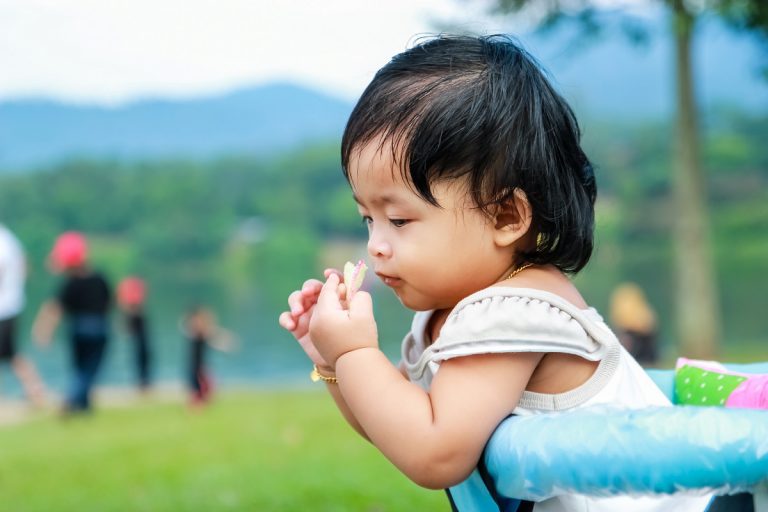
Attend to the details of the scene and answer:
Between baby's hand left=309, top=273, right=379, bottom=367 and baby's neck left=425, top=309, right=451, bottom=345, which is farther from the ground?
baby's hand left=309, top=273, right=379, bottom=367

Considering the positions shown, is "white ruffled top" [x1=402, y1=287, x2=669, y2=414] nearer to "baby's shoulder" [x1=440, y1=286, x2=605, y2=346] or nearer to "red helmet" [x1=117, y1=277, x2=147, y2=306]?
"baby's shoulder" [x1=440, y1=286, x2=605, y2=346]

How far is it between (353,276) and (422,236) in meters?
0.17

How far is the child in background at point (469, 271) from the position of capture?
1.61 metres

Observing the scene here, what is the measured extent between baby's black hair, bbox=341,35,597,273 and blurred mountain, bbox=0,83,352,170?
98779 millimetres

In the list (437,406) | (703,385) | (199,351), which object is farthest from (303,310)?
(199,351)

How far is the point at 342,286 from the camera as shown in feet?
5.95

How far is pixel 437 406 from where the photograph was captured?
5.28 feet

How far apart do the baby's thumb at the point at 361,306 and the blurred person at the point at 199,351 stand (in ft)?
31.9

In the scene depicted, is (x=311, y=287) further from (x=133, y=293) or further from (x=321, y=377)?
(x=133, y=293)

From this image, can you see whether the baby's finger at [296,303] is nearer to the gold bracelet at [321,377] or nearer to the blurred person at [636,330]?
the gold bracelet at [321,377]

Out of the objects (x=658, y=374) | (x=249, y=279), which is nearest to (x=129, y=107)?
(x=249, y=279)

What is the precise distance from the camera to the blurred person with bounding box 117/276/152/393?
549 inches

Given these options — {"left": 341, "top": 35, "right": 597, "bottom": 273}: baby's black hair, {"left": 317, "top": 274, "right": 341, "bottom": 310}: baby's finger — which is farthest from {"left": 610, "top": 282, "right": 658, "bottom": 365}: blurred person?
{"left": 317, "top": 274, "right": 341, "bottom": 310}: baby's finger

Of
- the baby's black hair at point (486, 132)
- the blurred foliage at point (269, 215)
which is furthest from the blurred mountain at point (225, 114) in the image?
the baby's black hair at point (486, 132)
